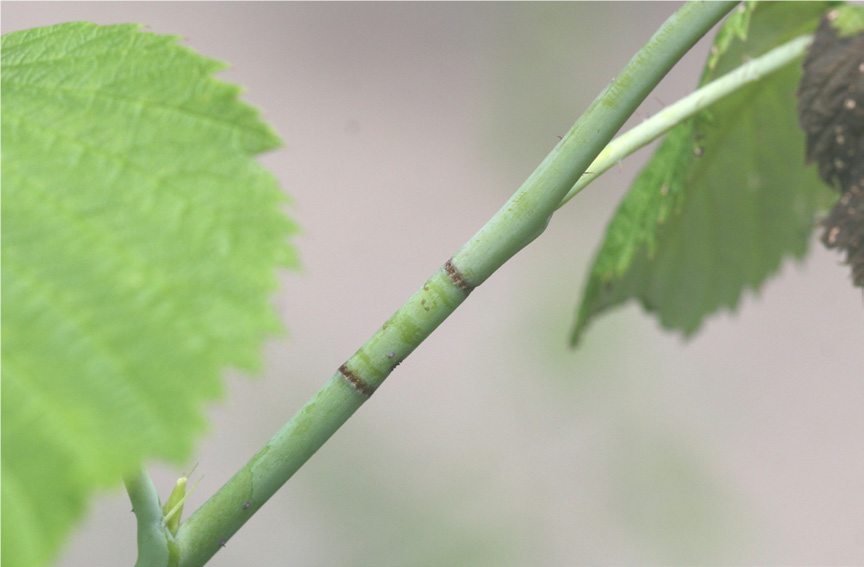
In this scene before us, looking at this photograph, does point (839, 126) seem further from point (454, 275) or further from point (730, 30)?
point (454, 275)

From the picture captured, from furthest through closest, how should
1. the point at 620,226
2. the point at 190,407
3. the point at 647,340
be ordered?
the point at 647,340
the point at 620,226
the point at 190,407

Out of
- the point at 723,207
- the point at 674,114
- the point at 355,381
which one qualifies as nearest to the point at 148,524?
the point at 355,381

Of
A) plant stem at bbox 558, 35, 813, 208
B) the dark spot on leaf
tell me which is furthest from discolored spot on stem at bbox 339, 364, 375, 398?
the dark spot on leaf

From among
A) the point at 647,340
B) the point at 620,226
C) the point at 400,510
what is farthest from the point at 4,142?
the point at 647,340

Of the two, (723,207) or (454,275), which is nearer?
(454,275)

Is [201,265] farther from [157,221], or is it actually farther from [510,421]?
[510,421]

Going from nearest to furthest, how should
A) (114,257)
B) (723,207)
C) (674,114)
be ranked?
1. (114,257)
2. (674,114)
3. (723,207)

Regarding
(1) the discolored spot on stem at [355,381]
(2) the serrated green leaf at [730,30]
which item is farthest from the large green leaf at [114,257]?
(2) the serrated green leaf at [730,30]
